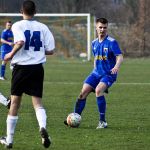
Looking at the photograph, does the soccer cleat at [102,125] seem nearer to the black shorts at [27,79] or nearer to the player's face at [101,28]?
the player's face at [101,28]

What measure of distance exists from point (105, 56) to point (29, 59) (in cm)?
266

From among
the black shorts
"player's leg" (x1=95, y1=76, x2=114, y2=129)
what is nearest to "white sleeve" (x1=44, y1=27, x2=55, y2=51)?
the black shorts

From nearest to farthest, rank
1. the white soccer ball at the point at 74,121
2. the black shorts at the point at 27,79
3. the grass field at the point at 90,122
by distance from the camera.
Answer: the black shorts at the point at 27,79 → the grass field at the point at 90,122 → the white soccer ball at the point at 74,121

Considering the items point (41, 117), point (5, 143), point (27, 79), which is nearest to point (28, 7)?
point (27, 79)

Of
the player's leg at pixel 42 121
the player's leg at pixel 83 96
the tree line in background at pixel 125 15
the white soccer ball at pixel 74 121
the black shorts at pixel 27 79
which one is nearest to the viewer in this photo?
the player's leg at pixel 42 121

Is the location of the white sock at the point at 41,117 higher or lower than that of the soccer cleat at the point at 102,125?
higher

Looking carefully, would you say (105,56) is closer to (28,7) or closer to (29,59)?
(29,59)

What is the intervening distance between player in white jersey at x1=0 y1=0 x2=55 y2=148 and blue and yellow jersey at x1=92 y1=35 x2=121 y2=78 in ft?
7.82

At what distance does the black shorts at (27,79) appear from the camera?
27.0ft

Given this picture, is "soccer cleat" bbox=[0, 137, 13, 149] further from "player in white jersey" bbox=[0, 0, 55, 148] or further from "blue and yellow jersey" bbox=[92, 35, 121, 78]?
"blue and yellow jersey" bbox=[92, 35, 121, 78]

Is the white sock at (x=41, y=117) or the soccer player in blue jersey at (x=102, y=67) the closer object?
the white sock at (x=41, y=117)

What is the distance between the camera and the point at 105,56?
1064 cm

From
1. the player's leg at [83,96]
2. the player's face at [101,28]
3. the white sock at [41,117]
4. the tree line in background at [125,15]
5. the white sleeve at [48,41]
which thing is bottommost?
the tree line in background at [125,15]

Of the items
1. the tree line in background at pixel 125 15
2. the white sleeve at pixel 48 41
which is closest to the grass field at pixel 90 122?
Result: the white sleeve at pixel 48 41
